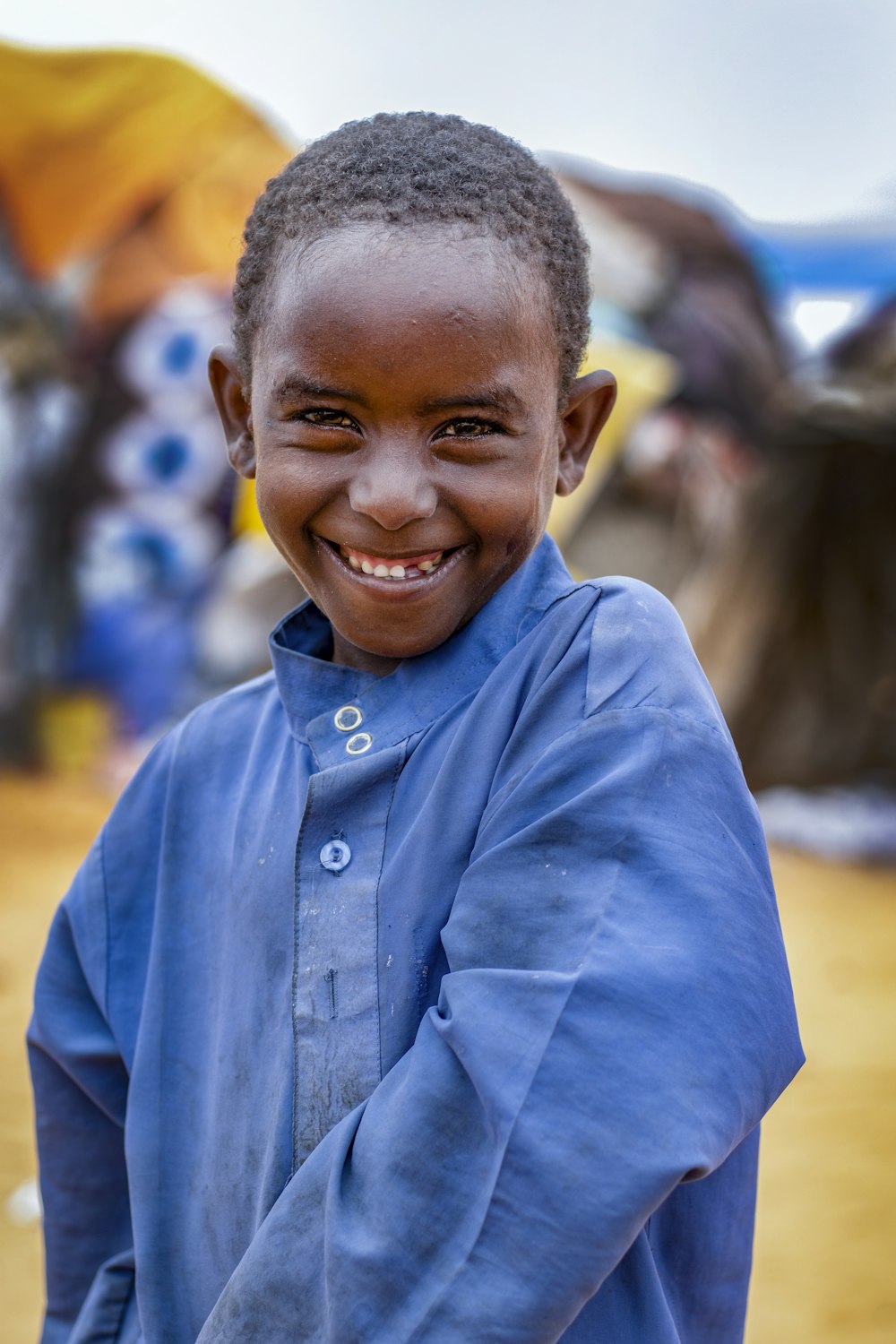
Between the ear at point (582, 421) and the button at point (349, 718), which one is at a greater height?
the ear at point (582, 421)

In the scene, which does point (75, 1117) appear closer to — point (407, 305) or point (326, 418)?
point (326, 418)

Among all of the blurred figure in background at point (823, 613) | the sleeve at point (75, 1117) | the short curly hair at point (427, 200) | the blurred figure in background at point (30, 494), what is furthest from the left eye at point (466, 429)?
the blurred figure in background at point (30, 494)

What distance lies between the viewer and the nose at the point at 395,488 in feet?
3.00

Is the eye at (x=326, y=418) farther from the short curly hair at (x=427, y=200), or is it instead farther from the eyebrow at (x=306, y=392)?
the short curly hair at (x=427, y=200)

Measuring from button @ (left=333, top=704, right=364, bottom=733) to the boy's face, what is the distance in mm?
52

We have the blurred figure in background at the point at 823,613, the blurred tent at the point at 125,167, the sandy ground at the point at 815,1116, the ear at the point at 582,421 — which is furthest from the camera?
the blurred tent at the point at 125,167

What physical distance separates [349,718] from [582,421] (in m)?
0.33

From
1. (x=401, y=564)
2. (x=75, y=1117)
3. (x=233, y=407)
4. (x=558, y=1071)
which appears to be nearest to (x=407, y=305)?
(x=401, y=564)

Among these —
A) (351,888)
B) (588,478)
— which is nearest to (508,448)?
(351,888)

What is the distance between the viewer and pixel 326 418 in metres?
0.95

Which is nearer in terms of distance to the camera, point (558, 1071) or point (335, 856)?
point (558, 1071)

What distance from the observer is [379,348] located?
2.93ft

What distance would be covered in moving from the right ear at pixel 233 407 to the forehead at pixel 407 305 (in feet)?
0.65

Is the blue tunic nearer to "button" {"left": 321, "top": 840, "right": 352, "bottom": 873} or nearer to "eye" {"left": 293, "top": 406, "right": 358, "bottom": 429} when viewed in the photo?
"button" {"left": 321, "top": 840, "right": 352, "bottom": 873}
